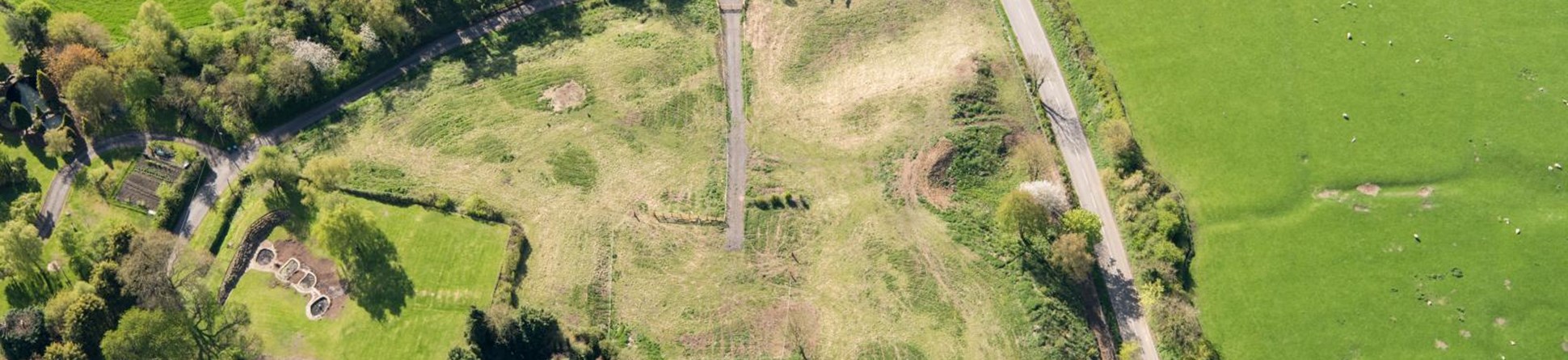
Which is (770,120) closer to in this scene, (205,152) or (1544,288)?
(205,152)

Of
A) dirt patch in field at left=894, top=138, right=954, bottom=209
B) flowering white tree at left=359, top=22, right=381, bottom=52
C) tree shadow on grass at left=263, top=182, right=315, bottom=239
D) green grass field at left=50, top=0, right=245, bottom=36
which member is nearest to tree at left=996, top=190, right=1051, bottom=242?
dirt patch in field at left=894, top=138, right=954, bottom=209

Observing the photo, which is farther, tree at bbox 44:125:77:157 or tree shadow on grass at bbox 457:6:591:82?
tree shadow on grass at bbox 457:6:591:82

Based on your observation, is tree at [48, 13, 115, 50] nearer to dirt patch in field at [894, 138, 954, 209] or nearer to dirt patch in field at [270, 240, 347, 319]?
dirt patch in field at [270, 240, 347, 319]

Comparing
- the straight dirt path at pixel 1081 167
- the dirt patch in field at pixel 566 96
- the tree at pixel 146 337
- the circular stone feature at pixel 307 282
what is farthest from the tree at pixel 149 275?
the straight dirt path at pixel 1081 167

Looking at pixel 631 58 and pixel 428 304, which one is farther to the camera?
pixel 631 58

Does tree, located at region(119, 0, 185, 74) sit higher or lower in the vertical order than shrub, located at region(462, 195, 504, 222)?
higher

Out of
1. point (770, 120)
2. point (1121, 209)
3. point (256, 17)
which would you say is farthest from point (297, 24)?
point (1121, 209)
